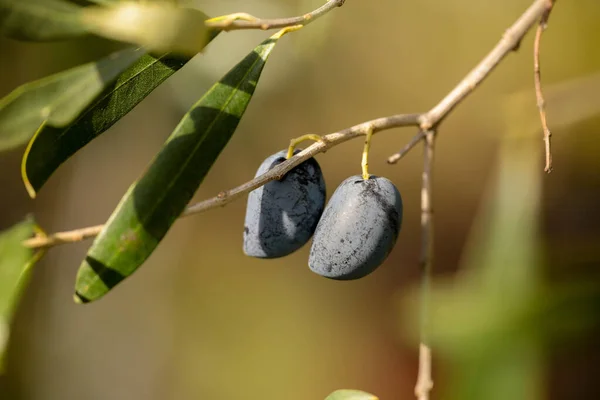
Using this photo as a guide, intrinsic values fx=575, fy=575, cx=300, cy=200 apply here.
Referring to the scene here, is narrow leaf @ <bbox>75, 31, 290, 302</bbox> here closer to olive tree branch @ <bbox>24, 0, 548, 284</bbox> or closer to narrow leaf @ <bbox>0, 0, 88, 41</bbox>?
olive tree branch @ <bbox>24, 0, 548, 284</bbox>

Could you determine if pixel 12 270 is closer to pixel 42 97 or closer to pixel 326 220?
pixel 42 97

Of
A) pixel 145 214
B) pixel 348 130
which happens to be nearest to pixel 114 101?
pixel 145 214

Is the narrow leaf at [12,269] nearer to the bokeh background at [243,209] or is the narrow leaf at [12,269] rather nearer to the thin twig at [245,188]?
the thin twig at [245,188]

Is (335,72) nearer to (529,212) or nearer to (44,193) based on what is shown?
(44,193)

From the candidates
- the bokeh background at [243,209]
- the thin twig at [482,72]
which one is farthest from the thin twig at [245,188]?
the bokeh background at [243,209]

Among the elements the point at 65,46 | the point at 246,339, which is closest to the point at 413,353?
the point at 246,339

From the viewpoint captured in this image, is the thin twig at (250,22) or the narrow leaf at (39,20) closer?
the narrow leaf at (39,20)
